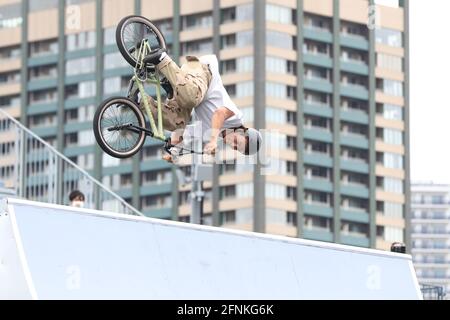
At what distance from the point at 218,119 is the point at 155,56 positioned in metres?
1.13

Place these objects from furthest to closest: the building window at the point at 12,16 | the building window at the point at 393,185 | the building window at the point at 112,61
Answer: the building window at the point at 12,16
the building window at the point at 112,61
the building window at the point at 393,185

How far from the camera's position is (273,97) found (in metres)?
143

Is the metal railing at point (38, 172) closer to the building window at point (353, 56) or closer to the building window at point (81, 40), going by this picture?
the building window at point (353, 56)

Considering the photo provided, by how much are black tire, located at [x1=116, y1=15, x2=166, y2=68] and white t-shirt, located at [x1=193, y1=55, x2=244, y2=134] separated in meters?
0.60

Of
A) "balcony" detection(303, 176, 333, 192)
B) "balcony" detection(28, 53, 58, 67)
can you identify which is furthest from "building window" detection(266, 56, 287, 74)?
"balcony" detection(28, 53, 58, 67)

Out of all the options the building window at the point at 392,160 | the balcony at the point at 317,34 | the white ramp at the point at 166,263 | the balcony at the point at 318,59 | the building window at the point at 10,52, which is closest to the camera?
the white ramp at the point at 166,263

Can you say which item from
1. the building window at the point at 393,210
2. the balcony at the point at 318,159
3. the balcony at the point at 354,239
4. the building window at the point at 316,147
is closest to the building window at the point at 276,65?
the building window at the point at 316,147

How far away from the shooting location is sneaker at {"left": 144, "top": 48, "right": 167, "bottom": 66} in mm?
15641

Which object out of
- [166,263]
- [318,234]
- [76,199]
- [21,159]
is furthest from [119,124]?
[318,234]

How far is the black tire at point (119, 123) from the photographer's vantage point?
15.4 metres

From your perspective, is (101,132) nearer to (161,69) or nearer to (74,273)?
(161,69)

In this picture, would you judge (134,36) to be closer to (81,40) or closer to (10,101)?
(81,40)

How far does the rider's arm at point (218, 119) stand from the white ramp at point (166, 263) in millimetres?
Result: 2603
